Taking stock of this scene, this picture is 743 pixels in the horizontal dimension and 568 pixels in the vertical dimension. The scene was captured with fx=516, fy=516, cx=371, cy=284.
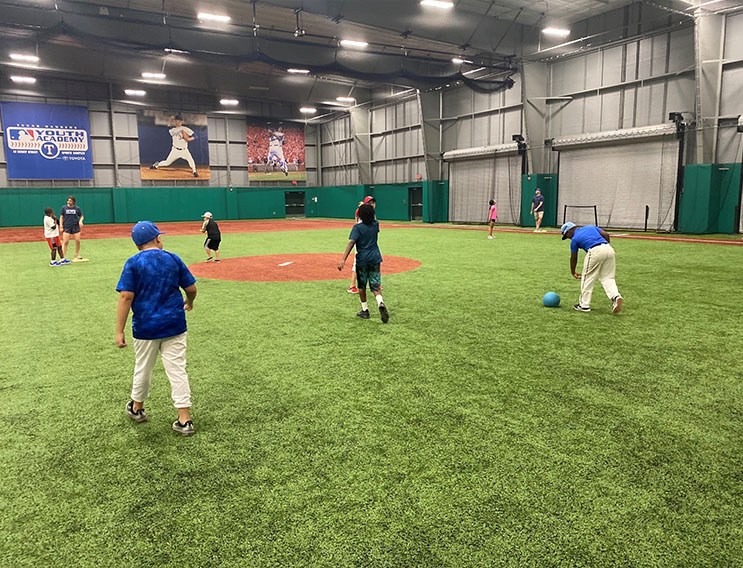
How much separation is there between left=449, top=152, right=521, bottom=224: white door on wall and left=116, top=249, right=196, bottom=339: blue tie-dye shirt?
30.8 m

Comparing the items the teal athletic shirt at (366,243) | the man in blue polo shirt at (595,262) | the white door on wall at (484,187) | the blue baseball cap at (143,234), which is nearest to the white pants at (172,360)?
the blue baseball cap at (143,234)

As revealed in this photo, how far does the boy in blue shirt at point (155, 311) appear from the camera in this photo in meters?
4.39

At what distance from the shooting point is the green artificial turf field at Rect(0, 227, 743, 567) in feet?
10.0

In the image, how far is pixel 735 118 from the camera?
22562 millimetres

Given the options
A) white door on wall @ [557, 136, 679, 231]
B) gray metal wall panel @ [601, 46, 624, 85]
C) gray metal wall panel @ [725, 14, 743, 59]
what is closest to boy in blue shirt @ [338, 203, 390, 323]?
white door on wall @ [557, 136, 679, 231]

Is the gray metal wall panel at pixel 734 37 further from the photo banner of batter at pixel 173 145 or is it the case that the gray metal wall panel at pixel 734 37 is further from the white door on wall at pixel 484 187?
the photo banner of batter at pixel 173 145

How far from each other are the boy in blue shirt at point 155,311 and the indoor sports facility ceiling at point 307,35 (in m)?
→ 20.1

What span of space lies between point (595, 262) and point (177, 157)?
42.3 meters

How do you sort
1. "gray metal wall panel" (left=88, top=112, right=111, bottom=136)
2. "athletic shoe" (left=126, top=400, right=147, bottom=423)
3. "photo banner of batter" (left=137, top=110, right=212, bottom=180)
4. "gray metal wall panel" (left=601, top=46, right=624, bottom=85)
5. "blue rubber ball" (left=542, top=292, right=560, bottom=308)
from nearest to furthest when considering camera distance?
"athletic shoe" (left=126, top=400, right=147, bottom=423) < "blue rubber ball" (left=542, top=292, right=560, bottom=308) < "gray metal wall panel" (left=601, top=46, right=624, bottom=85) < "gray metal wall panel" (left=88, top=112, right=111, bottom=136) < "photo banner of batter" (left=137, top=110, right=212, bottom=180)

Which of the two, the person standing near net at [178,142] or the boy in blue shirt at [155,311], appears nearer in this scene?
the boy in blue shirt at [155,311]

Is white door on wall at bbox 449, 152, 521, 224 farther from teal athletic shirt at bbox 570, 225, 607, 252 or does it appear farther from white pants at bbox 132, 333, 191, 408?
white pants at bbox 132, 333, 191, 408

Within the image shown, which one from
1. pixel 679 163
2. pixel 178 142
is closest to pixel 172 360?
pixel 679 163

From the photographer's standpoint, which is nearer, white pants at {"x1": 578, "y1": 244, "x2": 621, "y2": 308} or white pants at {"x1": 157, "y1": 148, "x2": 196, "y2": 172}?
white pants at {"x1": 578, "y1": 244, "x2": 621, "y2": 308}

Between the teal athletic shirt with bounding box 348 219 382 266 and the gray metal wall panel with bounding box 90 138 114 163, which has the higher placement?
the gray metal wall panel with bounding box 90 138 114 163
